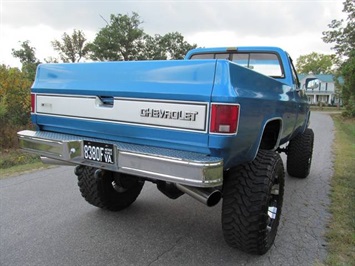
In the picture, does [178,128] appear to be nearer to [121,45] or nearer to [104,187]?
[104,187]

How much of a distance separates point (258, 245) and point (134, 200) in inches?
76.9

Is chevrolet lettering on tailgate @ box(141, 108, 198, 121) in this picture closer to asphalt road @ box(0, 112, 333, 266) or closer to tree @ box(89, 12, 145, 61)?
asphalt road @ box(0, 112, 333, 266)

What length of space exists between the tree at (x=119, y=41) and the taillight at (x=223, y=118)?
41508 millimetres

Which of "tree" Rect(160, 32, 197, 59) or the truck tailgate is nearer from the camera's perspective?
the truck tailgate

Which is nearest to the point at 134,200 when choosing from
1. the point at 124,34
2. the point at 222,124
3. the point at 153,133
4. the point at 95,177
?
the point at 95,177

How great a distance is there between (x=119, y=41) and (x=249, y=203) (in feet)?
143

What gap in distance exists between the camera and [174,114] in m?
2.50

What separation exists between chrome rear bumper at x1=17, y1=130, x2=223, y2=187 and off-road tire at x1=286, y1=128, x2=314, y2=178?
150 inches

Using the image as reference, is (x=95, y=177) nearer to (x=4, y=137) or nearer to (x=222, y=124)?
(x=222, y=124)

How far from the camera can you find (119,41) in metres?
43.4

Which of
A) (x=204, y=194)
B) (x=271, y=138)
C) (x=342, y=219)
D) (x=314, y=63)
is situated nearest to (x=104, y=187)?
(x=204, y=194)

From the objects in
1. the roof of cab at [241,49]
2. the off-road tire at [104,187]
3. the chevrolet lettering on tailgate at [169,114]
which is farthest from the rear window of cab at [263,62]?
the chevrolet lettering on tailgate at [169,114]

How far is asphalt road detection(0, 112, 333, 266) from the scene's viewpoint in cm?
299

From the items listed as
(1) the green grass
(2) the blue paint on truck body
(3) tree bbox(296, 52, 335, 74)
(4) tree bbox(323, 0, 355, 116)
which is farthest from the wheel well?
(3) tree bbox(296, 52, 335, 74)
